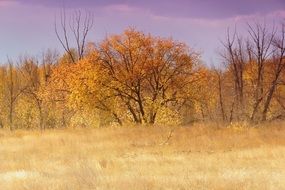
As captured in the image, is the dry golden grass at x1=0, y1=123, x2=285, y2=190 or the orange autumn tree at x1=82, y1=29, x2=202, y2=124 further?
the orange autumn tree at x1=82, y1=29, x2=202, y2=124

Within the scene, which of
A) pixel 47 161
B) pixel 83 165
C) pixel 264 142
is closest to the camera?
pixel 83 165

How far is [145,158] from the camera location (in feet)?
65.0

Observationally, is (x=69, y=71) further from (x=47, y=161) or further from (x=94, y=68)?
(x=47, y=161)

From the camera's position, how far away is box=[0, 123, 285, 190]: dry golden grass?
13.6 metres

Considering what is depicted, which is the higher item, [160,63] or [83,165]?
[160,63]

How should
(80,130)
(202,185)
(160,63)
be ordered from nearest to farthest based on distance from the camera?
(202,185), (80,130), (160,63)

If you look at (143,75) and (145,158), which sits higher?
(143,75)

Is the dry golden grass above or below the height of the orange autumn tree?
below

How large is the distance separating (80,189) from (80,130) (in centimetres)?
2000

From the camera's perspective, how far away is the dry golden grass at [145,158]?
13586 mm

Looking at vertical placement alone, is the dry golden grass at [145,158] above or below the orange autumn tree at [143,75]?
below

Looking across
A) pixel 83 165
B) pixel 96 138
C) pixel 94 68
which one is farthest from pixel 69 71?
pixel 83 165

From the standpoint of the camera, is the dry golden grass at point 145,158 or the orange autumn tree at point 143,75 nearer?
the dry golden grass at point 145,158

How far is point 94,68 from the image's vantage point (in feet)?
114
